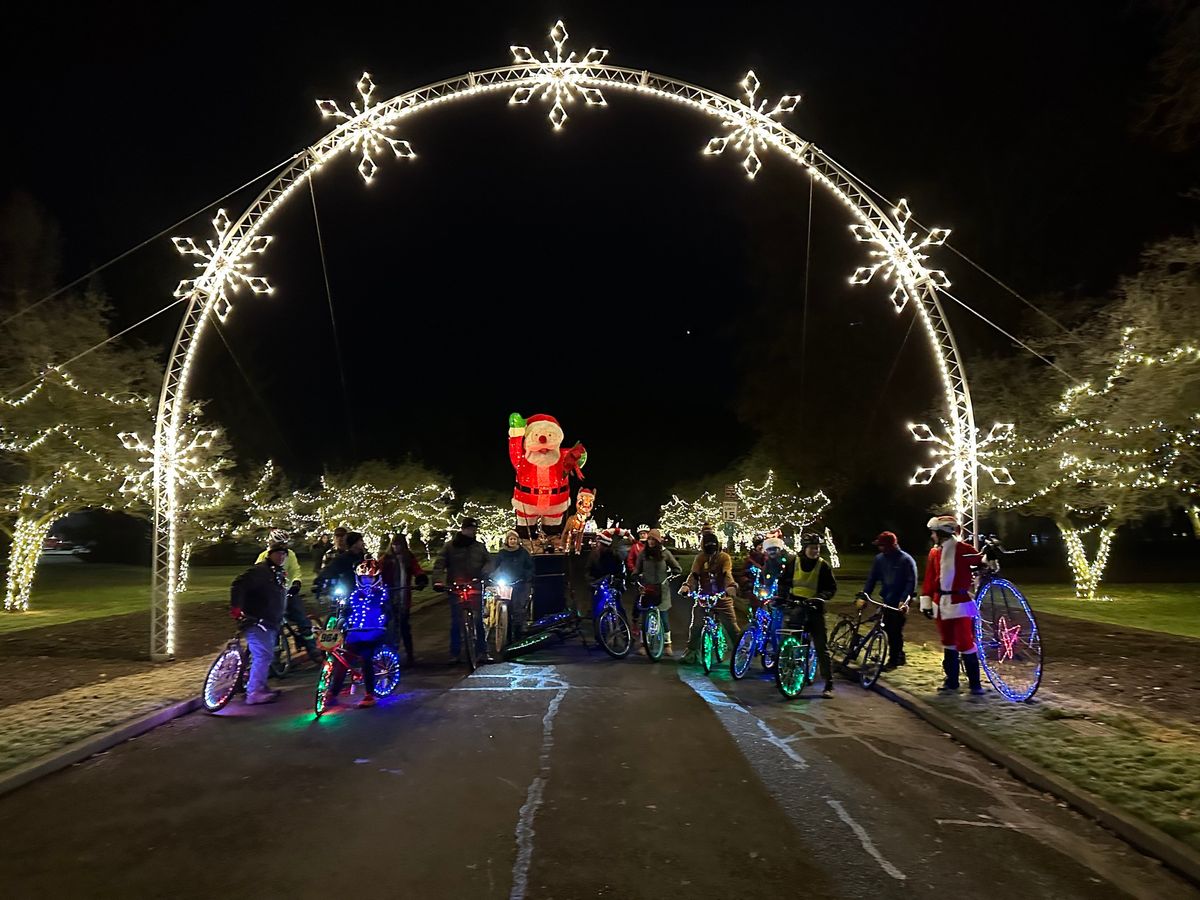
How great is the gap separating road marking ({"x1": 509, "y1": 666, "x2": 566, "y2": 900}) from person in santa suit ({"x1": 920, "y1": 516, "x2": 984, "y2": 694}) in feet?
15.1

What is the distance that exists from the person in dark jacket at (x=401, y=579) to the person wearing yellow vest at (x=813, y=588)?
4.89 m

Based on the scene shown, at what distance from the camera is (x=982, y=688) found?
10.4 m

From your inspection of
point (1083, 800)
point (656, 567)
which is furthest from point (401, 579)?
point (1083, 800)

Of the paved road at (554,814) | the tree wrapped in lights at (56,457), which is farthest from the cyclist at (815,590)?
the tree wrapped in lights at (56,457)

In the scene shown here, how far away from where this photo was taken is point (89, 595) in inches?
1060

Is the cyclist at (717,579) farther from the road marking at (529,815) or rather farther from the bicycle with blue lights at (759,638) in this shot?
the road marking at (529,815)

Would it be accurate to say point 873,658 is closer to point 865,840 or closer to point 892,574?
point 892,574

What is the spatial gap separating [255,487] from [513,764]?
3177 cm

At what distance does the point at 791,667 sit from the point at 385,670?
459cm

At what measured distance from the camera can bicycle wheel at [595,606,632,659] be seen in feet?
43.8

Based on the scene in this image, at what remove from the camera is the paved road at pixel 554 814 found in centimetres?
495

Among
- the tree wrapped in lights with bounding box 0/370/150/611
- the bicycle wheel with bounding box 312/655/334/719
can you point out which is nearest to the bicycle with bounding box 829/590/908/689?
the bicycle wheel with bounding box 312/655/334/719

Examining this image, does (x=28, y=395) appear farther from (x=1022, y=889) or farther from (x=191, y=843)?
(x=1022, y=889)

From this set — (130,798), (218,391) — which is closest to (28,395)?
(130,798)
